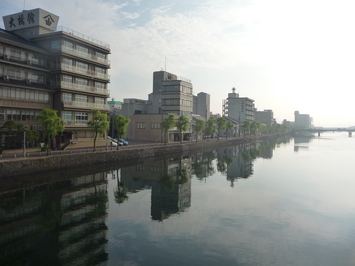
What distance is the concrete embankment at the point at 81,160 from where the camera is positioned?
34.7 meters

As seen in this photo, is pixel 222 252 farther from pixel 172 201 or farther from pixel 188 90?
pixel 188 90

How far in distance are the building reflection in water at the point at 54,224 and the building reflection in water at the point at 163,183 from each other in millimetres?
5264

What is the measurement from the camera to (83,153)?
44812 millimetres

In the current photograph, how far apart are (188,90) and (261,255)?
82.2 m

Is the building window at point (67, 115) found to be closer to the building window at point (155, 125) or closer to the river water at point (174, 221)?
the river water at point (174, 221)

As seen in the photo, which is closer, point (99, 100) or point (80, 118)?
point (80, 118)

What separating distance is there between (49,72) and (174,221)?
4120cm

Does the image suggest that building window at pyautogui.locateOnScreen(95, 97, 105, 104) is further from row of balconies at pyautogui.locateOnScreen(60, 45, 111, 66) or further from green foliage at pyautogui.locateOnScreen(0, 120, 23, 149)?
green foliage at pyautogui.locateOnScreen(0, 120, 23, 149)

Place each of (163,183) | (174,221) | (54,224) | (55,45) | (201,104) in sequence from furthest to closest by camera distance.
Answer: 1. (201,104)
2. (55,45)
3. (163,183)
4. (174,221)
5. (54,224)

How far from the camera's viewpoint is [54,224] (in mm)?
22406

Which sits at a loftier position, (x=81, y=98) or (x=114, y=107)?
(x=114, y=107)

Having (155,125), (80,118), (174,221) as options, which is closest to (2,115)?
(80,118)

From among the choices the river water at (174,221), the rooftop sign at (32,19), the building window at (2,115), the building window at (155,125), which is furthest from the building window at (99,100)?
the building window at (155,125)

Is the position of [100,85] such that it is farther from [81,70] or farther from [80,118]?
[80,118]
